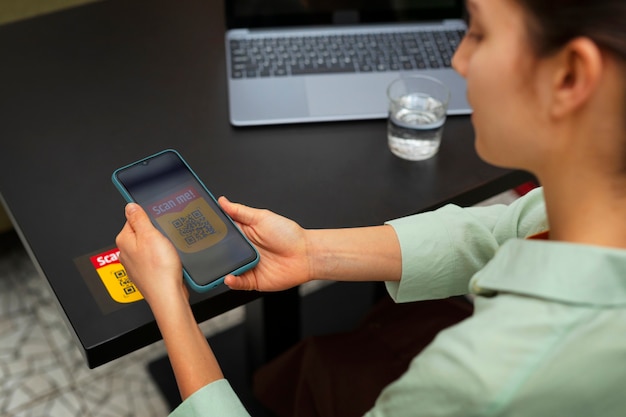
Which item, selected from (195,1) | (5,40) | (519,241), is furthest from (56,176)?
(519,241)

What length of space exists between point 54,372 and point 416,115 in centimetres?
96

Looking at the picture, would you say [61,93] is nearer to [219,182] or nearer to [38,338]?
[219,182]

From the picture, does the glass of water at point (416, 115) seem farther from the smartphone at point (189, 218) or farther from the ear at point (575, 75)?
the ear at point (575, 75)

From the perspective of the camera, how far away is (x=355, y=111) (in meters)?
1.07

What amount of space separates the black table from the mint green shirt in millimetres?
291

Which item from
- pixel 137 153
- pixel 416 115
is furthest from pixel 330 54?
A: pixel 137 153

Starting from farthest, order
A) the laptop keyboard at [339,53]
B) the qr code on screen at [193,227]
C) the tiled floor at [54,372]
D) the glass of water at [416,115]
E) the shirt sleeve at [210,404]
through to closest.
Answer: the tiled floor at [54,372]
the laptop keyboard at [339,53]
the glass of water at [416,115]
the qr code on screen at [193,227]
the shirt sleeve at [210,404]

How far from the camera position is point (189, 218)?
0.86m

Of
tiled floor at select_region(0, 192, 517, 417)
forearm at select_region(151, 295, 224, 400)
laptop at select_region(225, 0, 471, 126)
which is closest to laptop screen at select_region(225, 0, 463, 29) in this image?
laptop at select_region(225, 0, 471, 126)

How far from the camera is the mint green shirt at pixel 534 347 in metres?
0.59

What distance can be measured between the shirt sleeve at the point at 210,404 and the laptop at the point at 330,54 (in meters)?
0.43

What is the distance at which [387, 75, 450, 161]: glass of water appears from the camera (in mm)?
1012

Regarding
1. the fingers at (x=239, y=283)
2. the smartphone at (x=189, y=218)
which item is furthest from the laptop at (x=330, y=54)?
the fingers at (x=239, y=283)

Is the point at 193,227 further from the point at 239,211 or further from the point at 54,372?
the point at 54,372
